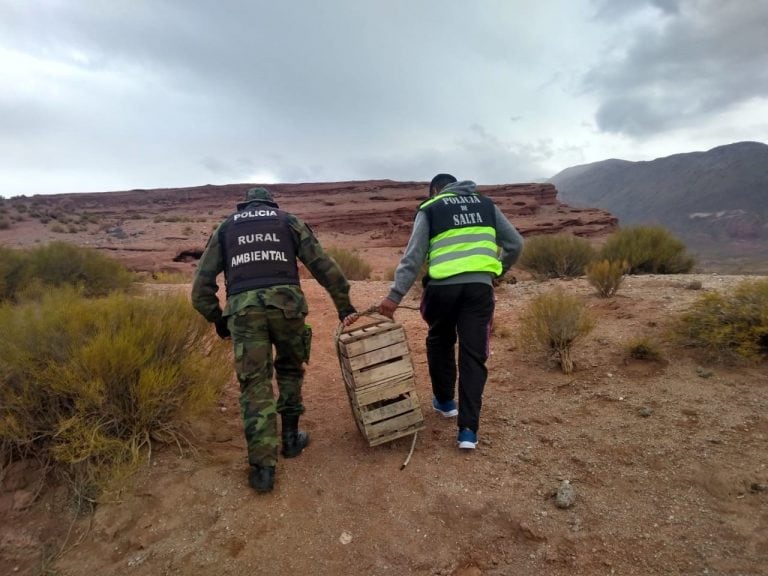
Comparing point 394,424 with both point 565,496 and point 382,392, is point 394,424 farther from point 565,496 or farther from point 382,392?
point 565,496

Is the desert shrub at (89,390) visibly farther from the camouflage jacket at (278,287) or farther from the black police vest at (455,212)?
the black police vest at (455,212)

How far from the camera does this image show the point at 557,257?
10383mm

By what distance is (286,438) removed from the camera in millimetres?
3084

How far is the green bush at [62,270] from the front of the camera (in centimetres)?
749

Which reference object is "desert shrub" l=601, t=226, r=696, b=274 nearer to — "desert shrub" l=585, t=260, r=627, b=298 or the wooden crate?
"desert shrub" l=585, t=260, r=627, b=298

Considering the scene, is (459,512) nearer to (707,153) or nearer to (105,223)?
(105,223)

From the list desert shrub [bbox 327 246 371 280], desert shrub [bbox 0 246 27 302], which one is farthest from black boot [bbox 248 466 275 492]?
desert shrub [bbox 327 246 371 280]

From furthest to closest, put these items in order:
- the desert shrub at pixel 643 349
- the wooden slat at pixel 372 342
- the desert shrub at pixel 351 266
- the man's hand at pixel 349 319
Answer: the desert shrub at pixel 351 266, the desert shrub at pixel 643 349, the man's hand at pixel 349 319, the wooden slat at pixel 372 342

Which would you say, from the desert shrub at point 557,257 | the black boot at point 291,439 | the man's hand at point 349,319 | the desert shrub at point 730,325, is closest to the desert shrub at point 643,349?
the desert shrub at point 730,325

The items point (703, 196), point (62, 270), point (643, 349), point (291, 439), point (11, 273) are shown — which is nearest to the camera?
point (291, 439)

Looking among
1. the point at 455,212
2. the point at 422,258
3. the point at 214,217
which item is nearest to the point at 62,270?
the point at 422,258

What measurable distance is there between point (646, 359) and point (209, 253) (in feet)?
11.9

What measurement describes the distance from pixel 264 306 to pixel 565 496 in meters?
1.93

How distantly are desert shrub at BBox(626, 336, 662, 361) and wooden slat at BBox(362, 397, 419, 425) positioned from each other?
A: 223cm
